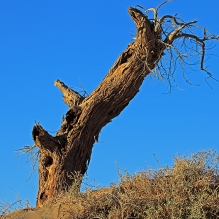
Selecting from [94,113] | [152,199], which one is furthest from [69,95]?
[152,199]

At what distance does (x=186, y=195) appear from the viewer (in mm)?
8023

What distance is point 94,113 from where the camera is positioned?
1157 cm

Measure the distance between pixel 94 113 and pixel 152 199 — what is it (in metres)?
3.94

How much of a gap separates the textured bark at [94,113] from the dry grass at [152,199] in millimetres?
2585

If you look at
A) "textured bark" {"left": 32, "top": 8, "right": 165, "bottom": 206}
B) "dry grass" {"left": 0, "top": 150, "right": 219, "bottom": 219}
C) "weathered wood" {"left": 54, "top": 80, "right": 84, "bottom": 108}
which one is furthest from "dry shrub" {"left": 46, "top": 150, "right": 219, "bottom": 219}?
"weathered wood" {"left": 54, "top": 80, "right": 84, "bottom": 108}

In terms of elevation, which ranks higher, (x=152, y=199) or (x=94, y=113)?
(x=94, y=113)

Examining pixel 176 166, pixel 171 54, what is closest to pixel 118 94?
pixel 171 54

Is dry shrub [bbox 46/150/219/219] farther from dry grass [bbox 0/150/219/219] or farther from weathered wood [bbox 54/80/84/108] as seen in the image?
weathered wood [bbox 54/80/84/108]

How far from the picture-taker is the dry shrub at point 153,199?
7.71 metres

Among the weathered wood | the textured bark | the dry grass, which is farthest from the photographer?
the weathered wood

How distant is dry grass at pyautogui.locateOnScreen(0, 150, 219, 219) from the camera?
304 inches

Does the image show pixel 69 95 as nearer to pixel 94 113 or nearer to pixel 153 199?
pixel 94 113

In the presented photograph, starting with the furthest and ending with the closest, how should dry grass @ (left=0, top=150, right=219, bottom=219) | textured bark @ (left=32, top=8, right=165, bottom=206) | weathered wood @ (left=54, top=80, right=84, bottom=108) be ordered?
1. weathered wood @ (left=54, top=80, right=84, bottom=108)
2. textured bark @ (left=32, top=8, right=165, bottom=206)
3. dry grass @ (left=0, top=150, right=219, bottom=219)

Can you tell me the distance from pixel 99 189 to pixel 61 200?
766 millimetres
